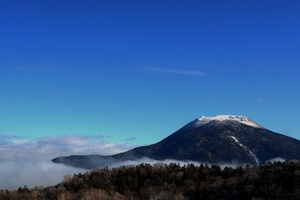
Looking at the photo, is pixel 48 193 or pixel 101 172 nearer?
pixel 48 193

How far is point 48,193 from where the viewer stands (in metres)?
65.5

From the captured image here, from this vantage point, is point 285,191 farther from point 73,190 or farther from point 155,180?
point 73,190

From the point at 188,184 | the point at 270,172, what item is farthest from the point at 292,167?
the point at 188,184

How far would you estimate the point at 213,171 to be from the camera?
6612 centimetres

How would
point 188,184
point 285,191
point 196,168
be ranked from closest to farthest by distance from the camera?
point 285,191 → point 188,184 → point 196,168

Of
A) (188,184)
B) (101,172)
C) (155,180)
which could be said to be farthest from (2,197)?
(188,184)

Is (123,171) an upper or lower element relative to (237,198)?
upper

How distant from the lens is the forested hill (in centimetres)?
4809

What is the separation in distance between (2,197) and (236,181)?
110ft

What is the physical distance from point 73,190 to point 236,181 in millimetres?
23603

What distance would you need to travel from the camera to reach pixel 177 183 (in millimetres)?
65000

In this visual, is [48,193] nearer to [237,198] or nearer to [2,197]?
[2,197]

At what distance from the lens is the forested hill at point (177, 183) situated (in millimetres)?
48094

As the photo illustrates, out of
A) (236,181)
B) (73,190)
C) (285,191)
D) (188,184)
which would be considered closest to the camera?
(285,191)
